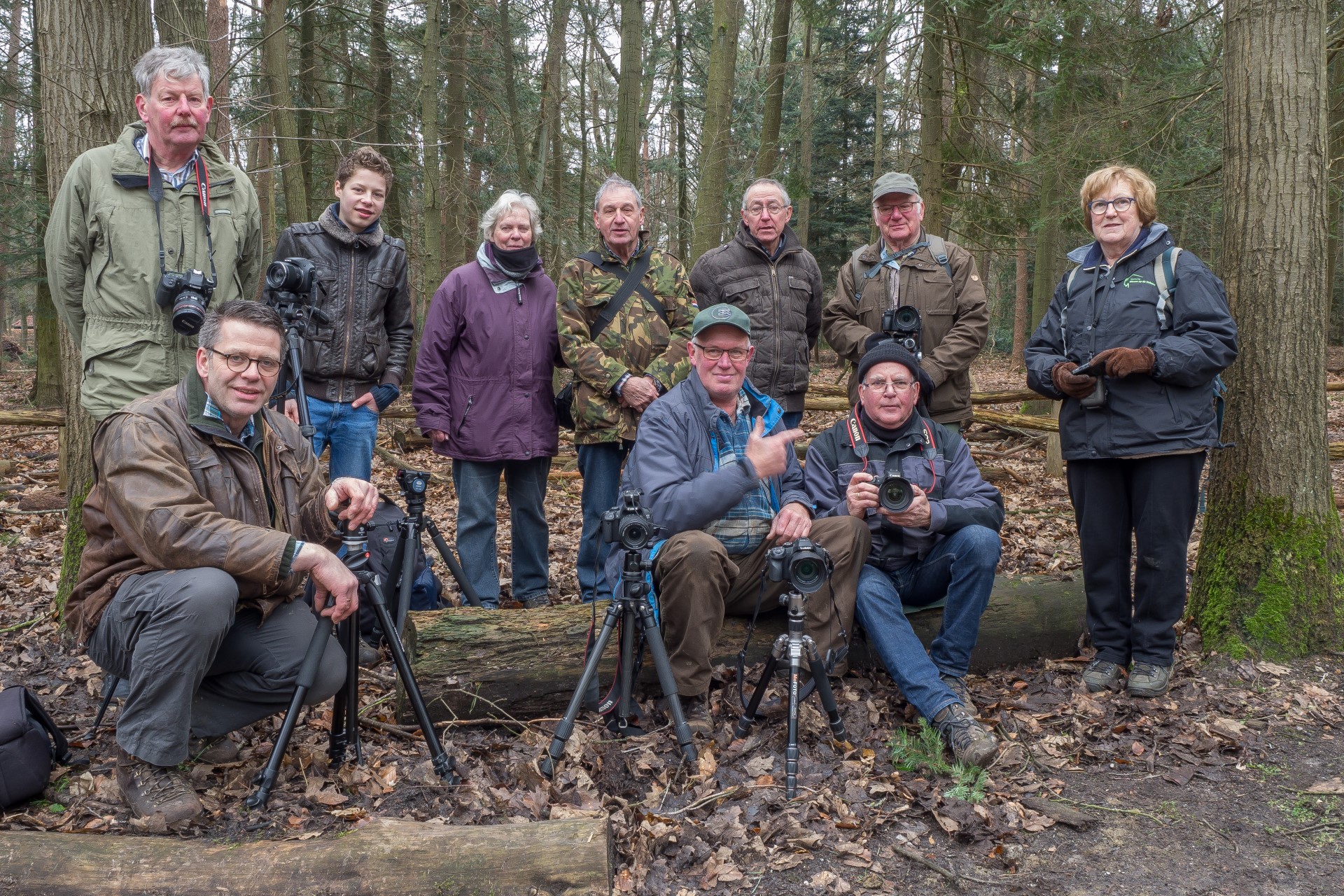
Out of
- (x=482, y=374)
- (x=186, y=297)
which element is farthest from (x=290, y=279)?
(x=482, y=374)

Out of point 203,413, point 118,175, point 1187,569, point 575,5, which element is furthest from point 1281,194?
point 575,5

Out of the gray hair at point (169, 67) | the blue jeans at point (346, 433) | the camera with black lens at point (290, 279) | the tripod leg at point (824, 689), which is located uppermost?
the gray hair at point (169, 67)

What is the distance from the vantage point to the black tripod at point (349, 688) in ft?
10.8

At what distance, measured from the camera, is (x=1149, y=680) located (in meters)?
4.35

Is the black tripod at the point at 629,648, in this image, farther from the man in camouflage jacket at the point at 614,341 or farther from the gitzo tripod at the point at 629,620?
the man in camouflage jacket at the point at 614,341

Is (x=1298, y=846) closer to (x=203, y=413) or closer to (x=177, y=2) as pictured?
(x=203, y=413)

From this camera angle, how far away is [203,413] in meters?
3.44

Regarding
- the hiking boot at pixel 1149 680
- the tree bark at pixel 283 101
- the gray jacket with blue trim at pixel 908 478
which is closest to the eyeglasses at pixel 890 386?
the gray jacket with blue trim at pixel 908 478

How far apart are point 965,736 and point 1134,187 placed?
2.60 metres

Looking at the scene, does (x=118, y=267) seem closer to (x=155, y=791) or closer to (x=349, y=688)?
(x=349, y=688)

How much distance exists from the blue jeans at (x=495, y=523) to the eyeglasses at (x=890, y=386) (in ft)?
6.23

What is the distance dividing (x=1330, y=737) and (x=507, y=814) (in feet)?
11.2

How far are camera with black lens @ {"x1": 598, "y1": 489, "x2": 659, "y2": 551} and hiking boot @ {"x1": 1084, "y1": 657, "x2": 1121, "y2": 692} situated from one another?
2.33 meters

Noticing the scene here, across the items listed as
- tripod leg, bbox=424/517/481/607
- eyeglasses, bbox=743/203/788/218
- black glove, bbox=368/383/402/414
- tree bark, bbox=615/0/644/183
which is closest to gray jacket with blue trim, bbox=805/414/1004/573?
eyeglasses, bbox=743/203/788/218
